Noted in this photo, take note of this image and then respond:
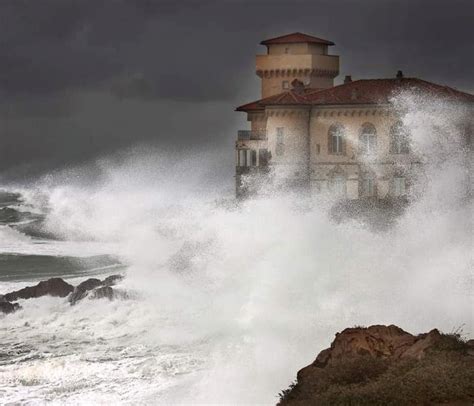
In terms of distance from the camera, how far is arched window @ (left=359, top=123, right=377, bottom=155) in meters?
52.1

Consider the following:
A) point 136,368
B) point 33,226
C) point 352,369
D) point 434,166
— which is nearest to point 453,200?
point 434,166

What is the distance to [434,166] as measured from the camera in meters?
51.2

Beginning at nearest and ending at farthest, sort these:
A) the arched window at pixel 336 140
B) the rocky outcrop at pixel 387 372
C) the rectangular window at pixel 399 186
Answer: the rocky outcrop at pixel 387 372 → the rectangular window at pixel 399 186 → the arched window at pixel 336 140

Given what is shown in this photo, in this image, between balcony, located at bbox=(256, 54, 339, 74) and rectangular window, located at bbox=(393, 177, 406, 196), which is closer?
rectangular window, located at bbox=(393, 177, 406, 196)

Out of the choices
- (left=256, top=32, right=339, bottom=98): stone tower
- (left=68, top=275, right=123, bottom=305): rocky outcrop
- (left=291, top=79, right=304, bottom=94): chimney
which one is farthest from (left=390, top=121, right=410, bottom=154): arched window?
(left=68, top=275, right=123, bottom=305): rocky outcrop

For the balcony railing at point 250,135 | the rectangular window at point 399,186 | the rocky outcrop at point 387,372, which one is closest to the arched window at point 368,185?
the rectangular window at point 399,186

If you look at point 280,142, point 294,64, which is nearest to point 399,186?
point 280,142

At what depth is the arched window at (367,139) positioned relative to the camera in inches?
2050

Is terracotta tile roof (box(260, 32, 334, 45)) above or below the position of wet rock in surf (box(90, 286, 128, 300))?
above

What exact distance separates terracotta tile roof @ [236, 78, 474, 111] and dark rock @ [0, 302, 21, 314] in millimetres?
23525

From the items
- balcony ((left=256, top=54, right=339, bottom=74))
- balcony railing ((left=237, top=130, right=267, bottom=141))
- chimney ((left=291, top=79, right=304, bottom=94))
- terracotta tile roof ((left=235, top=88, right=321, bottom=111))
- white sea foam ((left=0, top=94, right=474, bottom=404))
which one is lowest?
white sea foam ((left=0, top=94, right=474, bottom=404))

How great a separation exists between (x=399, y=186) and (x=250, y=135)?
7551mm

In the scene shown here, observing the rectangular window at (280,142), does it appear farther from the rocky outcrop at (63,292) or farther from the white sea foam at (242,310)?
the rocky outcrop at (63,292)

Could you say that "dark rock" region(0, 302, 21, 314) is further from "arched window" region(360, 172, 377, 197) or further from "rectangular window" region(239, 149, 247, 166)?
"rectangular window" region(239, 149, 247, 166)
